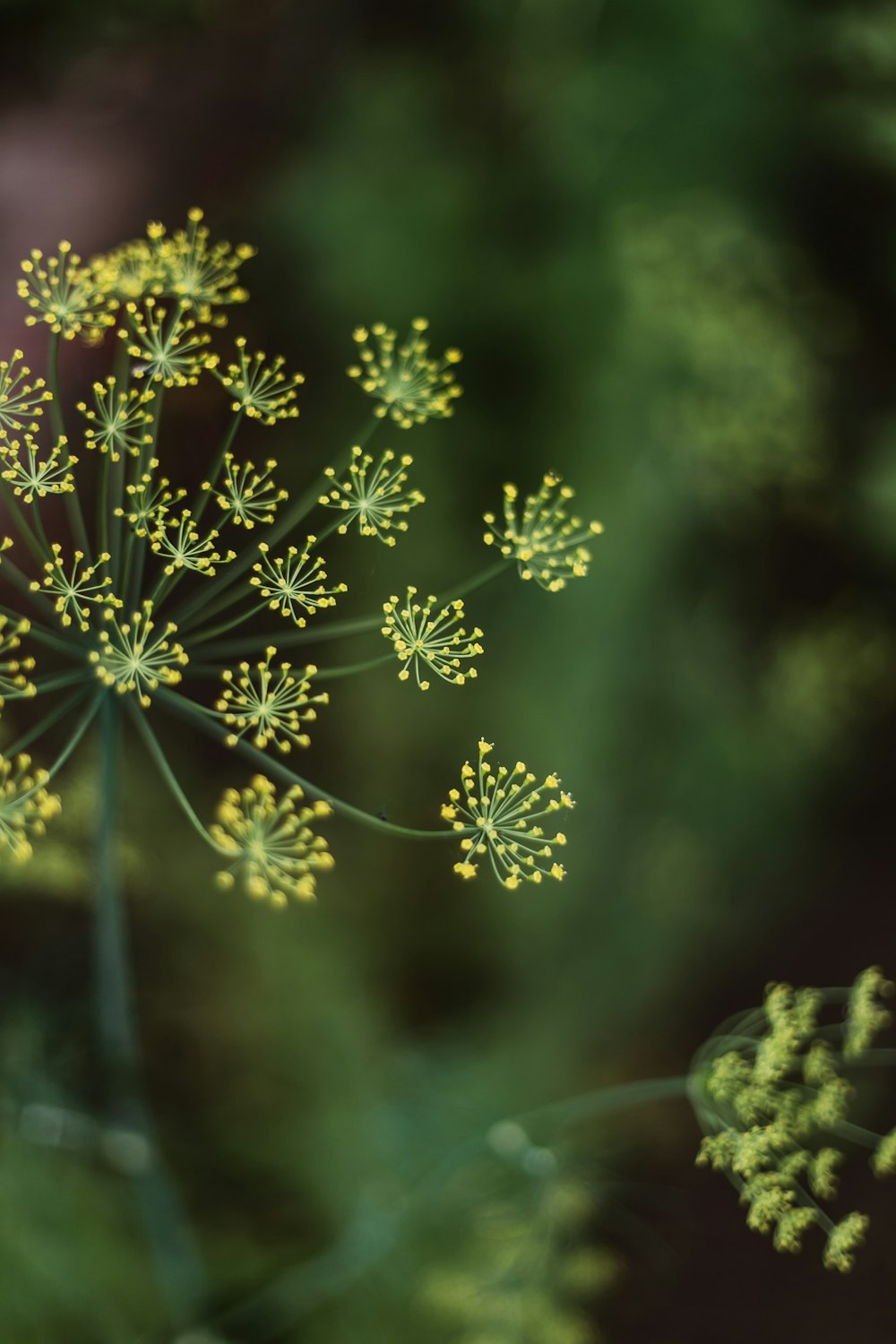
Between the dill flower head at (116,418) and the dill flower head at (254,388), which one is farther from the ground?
the dill flower head at (254,388)

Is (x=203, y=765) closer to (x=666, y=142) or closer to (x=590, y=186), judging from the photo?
(x=590, y=186)

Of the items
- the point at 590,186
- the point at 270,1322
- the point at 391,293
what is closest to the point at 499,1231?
the point at 270,1322

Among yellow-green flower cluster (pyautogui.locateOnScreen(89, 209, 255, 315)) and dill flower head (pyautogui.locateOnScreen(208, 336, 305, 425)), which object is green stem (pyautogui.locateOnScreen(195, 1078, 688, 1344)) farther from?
yellow-green flower cluster (pyautogui.locateOnScreen(89, 209, 255, 315))

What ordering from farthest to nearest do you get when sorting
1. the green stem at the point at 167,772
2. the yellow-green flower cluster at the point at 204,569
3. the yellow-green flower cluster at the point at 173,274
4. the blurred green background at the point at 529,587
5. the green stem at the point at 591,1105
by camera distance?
the blurred green background at the point at 529,587
the green stem at the point at 591,1105
the yellow-green flower cluster at the point at 173,274
the yellow-green flower cluster at the point at 204,569
the green stem at the point at 167,772

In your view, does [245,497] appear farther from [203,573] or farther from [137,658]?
[137,658]

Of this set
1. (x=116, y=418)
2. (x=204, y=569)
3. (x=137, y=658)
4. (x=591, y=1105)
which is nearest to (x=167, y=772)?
(x=137, y=658)

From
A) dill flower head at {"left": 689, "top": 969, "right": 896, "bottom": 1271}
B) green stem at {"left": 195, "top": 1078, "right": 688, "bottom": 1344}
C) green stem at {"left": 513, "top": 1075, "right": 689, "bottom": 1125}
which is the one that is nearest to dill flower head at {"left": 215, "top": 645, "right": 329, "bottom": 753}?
dill flower head at {"left": 689, "top": 969, "right": 896, "bottom": 1271}

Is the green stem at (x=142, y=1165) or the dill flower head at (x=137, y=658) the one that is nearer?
the dill flower head at (x=137, y=658)

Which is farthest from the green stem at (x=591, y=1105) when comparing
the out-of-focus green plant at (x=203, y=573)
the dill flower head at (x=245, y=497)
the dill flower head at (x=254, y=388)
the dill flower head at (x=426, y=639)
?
the dill flower head at (x=254, y=388)

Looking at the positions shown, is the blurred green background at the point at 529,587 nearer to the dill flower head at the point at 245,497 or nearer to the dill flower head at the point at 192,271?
the dill flower head at the point at 192,271

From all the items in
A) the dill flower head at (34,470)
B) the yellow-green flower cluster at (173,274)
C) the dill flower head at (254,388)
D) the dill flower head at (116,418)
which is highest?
the yellow-green flower cluster at (173,274)
